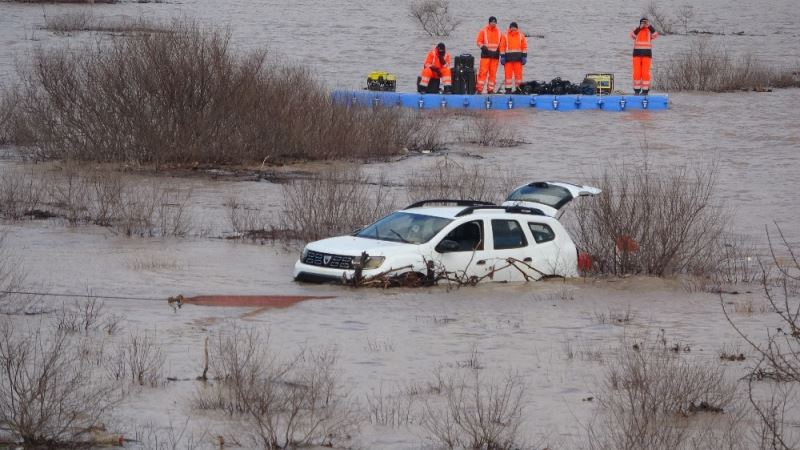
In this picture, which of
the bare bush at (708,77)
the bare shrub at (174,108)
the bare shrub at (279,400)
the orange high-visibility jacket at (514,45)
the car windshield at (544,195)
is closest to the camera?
the bare shrub at (279,400)

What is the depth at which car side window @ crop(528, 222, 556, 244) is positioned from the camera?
57.9ft

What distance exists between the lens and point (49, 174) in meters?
28.5

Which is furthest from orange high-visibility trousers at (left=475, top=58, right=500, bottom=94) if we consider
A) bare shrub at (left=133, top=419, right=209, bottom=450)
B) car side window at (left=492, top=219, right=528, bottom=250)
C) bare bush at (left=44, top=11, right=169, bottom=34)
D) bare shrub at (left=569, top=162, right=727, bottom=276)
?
bare shrub at (left=133, top=419, right=209, bottom=450)

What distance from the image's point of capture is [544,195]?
1886 centimetres

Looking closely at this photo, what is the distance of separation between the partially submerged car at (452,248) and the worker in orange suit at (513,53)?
62.6 feet

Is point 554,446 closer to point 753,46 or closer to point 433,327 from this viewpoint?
point 433,327

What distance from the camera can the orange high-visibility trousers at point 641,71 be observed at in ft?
123

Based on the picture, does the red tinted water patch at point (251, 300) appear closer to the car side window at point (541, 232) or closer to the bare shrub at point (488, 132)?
the car side window at point (541, 232)

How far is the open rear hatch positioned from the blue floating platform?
15.9m

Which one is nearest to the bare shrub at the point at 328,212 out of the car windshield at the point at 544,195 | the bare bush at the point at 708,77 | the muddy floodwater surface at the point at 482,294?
the muddy floodwater surface at the point at 482,294

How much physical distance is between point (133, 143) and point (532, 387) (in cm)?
1883

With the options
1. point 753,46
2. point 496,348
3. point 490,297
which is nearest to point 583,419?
point 496,348

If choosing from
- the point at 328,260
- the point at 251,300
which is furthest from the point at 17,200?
the point at 251,300

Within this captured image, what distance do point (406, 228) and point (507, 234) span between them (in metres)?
1.22
